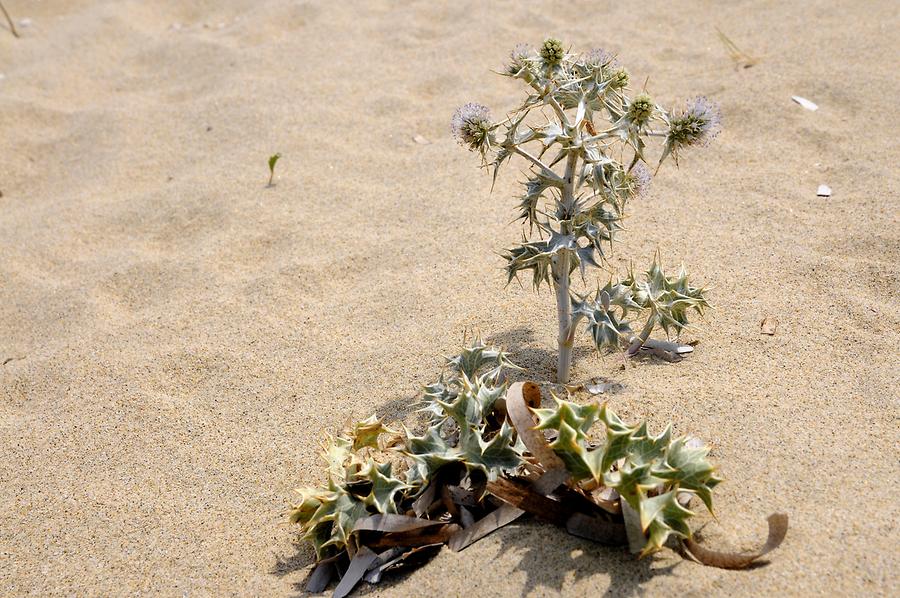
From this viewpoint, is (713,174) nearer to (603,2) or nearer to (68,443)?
(603,2)

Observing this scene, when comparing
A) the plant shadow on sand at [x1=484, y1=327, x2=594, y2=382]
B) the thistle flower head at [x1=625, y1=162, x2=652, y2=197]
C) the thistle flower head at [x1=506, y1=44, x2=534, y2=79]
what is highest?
the thistle flower head at [x1=506, y1=44, x2=534, y2=79]

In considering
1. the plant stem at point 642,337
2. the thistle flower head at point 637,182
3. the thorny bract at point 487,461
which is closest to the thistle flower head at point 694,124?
the thistle flower head at point 637,182

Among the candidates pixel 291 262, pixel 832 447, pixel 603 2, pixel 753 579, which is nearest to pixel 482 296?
pixel 291 262

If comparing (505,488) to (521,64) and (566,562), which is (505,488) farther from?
(521,64)

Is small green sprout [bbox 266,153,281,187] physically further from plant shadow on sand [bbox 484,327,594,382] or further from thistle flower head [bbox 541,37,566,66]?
thistle flower head [bbox 541,37,566,66]

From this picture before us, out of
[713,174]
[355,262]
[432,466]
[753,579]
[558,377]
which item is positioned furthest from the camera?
[713,174]

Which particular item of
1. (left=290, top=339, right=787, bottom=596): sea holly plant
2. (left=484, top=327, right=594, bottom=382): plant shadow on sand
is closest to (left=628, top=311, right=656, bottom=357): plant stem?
(left=484, top=327, right=594, bottom=382): plant shadow on sand
